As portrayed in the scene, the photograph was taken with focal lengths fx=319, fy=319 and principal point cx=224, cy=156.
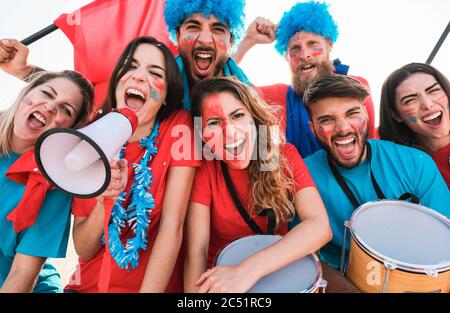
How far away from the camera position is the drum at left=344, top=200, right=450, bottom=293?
4.45 feet

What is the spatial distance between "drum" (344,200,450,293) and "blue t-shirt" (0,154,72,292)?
1556 mm

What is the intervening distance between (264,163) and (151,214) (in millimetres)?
696

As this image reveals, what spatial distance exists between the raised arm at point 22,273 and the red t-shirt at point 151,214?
219 millimetres

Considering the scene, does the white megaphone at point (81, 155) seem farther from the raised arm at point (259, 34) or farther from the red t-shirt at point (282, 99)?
the raised arm at point (259, 34)

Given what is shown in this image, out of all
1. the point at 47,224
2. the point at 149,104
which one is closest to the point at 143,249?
the point at 47,224

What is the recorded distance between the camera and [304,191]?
1.73 m

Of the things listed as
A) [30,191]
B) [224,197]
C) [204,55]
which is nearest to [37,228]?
[30,191]

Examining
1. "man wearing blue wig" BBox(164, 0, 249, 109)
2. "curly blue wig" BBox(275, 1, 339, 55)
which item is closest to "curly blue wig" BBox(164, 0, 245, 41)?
"man wearing blue wig" BBox(164, 0, 249, 109)

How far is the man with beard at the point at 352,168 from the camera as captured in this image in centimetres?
197

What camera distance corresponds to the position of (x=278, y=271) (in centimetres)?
141

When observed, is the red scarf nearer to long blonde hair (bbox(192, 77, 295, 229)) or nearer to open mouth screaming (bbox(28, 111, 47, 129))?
open mouth screaming (bbox(28, 111, 47, 129))

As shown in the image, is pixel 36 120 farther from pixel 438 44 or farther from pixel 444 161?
pixel 438 44
